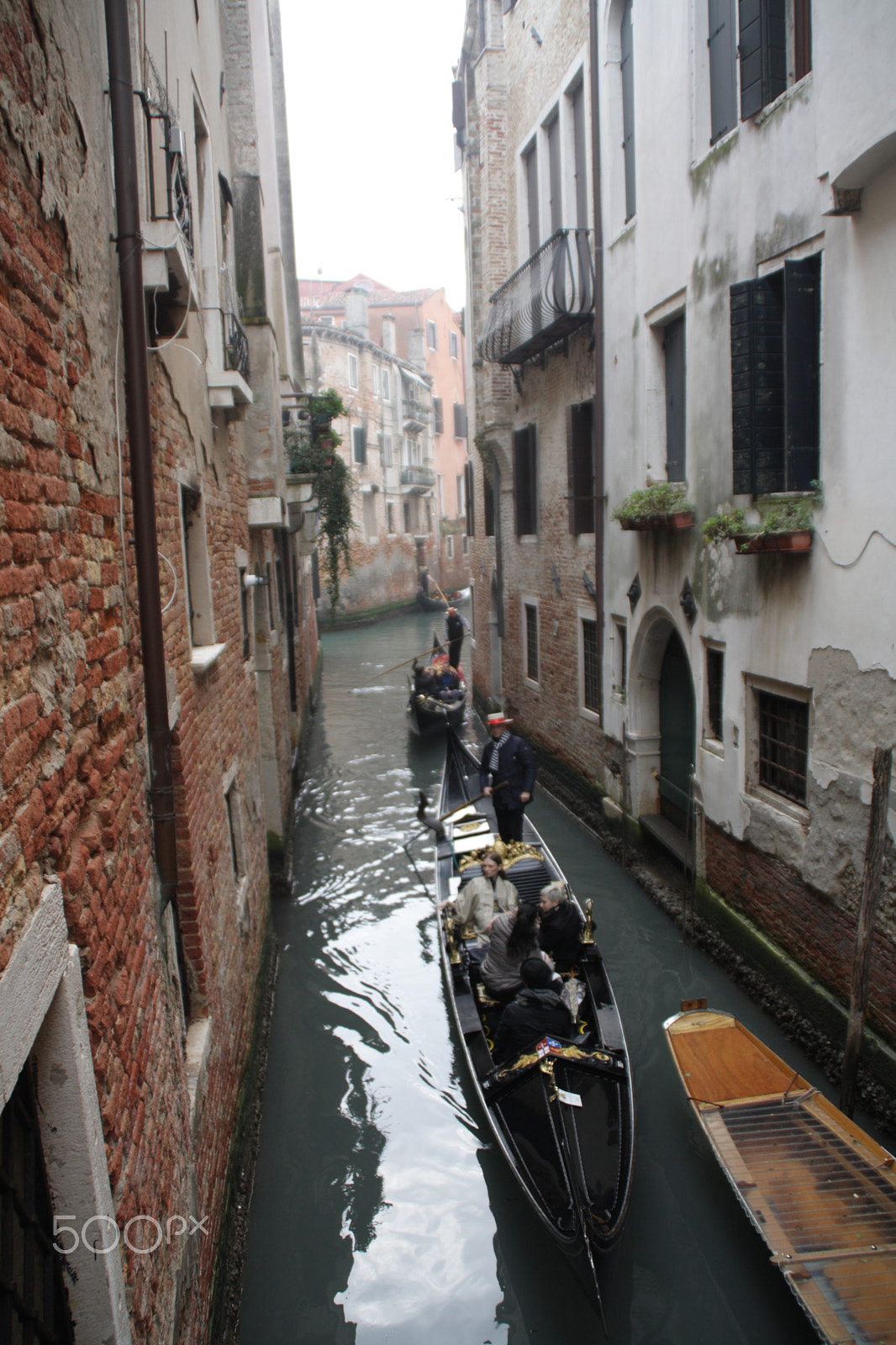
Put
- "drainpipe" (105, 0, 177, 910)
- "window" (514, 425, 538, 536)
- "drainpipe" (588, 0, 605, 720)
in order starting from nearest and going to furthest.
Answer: "drainpipe" (105, 0, 177, 910) < "drainpipe" (588, 0, 605, 720) < "window" (514, 425, 538, 536)

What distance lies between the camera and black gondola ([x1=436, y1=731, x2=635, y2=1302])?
12.9ft

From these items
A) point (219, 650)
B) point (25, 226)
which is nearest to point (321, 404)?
point (219, 650)

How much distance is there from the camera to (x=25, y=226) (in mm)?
1951

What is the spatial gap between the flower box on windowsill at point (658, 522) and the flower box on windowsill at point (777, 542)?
45.4 inches

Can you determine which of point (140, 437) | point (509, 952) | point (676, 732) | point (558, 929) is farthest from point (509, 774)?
point (140, 437)

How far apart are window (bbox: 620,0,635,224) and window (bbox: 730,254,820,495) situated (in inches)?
123

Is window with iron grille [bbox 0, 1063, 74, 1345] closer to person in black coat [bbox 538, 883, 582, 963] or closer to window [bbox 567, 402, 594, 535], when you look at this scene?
person in black coat [bbox 538, 883, 582, 963]

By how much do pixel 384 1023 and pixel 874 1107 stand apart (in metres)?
3.16

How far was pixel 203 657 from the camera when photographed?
4.52 meters

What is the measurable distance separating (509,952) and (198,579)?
2771 millimetres

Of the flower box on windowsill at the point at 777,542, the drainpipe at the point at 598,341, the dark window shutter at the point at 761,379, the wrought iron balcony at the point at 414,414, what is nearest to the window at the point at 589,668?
the drainpipe at the point at 598,341

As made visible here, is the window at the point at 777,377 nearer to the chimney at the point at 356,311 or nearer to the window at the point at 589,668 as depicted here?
the window at the point at 589,668

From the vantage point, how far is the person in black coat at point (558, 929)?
18.9 feet

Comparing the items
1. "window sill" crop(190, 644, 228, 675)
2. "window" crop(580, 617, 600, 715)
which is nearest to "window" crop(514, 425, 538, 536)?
"window" crop(580, 617, 600, 715)
